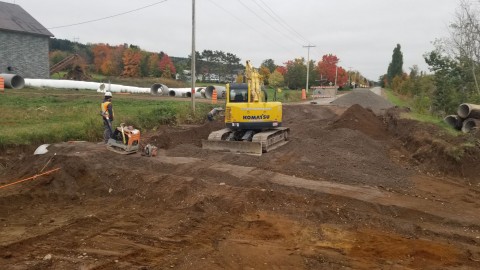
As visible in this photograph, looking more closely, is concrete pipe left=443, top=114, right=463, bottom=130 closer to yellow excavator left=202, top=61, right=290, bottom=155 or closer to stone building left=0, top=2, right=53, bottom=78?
yellow excavator left=202, top=61, right=290, bottom=155

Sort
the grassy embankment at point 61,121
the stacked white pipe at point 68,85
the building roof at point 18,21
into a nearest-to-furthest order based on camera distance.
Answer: the grassy embankment at point 61,121 → the stacked white pipe at point 68,85 → the building roof at point 18,21

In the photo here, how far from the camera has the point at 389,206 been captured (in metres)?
8.73

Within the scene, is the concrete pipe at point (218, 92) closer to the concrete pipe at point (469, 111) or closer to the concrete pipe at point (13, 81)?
the concrete pipe at point (13, 81)

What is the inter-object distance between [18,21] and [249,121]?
122 feet

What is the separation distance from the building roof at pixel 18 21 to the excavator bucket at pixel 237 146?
33796 millimetres

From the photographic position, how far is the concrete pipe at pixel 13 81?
31.6m

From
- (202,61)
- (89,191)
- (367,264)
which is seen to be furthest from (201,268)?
(202,61)

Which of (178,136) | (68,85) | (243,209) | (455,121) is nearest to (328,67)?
(68,85)

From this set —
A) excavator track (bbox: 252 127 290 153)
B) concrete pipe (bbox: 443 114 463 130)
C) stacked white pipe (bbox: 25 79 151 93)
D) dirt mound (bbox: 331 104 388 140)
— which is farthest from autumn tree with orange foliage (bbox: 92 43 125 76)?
concrete pipe (bbox: 443 114 463 130)

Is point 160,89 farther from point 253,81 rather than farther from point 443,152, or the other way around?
point 443,152

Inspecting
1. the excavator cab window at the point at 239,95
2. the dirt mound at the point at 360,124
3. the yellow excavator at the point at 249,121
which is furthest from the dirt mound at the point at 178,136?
the dirt mound at the point at 360,124

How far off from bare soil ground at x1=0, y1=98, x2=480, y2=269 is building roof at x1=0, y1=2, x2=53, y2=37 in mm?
32884

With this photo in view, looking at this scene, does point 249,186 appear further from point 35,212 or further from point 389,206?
point 35,212

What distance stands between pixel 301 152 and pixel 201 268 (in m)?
9.21
